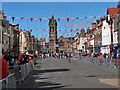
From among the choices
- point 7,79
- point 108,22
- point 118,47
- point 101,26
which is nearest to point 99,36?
point 101,26

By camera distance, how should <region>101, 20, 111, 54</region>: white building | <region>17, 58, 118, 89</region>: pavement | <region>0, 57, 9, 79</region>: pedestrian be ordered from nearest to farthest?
<region>0, 57, 9, 79</region>: pedestrian → <region>17, 58, 118, 89</region>: pavement → <region>101, 20, 111, 54</region>: white building

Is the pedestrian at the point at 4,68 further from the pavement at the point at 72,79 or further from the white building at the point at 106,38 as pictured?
the white building at the point at 106,38

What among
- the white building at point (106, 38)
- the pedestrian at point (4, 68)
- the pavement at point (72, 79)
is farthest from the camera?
the white building at point (106, 38)

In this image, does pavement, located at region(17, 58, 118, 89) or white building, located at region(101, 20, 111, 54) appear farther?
white building, located at region(101, 20, 111, 54)

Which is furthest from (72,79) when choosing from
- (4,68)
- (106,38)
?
(106,38)

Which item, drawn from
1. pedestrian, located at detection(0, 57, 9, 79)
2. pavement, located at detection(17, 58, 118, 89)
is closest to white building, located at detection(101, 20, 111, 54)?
pavement, located at detection(17, 58, 118, 89)

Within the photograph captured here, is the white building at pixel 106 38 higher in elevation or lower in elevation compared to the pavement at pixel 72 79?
higher

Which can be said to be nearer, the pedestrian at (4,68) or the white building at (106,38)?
the pedestrian at (4,68)

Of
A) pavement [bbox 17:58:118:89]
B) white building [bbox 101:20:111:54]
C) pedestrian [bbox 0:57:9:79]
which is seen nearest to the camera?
pedestrian [bbox 0:57:9:79]

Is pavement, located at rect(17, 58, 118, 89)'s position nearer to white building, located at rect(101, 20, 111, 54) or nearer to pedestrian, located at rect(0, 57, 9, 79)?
pedestrian, located at rect(0, 57, 9, 79)

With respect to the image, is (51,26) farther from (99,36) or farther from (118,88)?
(118,88)

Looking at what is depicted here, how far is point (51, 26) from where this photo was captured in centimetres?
17412

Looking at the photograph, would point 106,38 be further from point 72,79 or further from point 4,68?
point 4,68

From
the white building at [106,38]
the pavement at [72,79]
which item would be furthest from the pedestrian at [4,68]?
the white building at [106,38]
